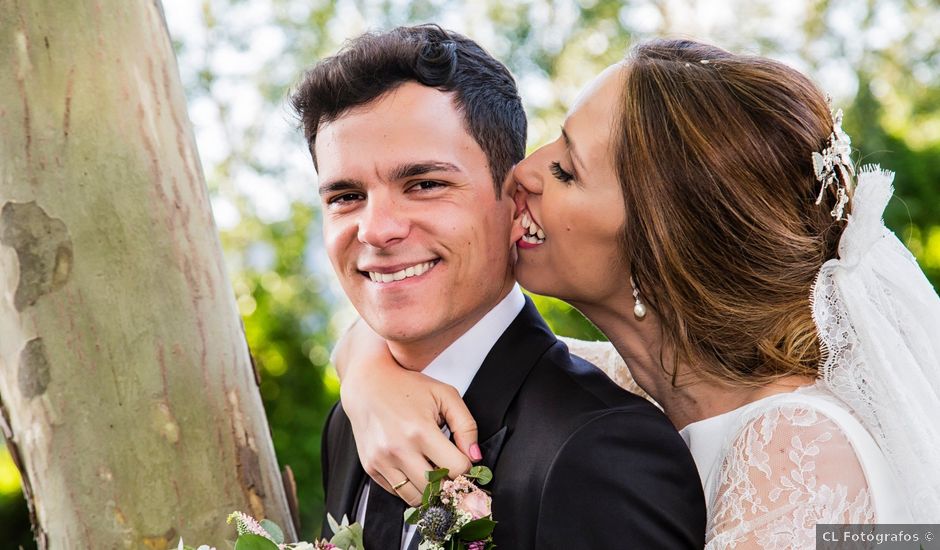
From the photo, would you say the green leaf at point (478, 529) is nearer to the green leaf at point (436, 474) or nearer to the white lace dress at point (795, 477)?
the green leaf at point (436, 474)

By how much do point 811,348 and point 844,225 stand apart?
1.25 ft

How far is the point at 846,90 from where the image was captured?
46.5 feet

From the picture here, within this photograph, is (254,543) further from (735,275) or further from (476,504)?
(735,275)

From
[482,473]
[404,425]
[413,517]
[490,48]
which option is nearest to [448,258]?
[404,425]

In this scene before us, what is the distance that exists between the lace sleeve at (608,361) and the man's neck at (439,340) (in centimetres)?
63

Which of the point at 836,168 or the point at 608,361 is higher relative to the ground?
the point at 836,168

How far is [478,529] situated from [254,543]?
1.74ft

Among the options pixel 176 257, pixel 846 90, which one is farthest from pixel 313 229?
pixel 176 257

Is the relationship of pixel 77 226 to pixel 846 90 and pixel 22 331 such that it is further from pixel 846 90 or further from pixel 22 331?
pixel 846 90

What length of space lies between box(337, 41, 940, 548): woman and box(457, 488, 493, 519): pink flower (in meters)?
0.13

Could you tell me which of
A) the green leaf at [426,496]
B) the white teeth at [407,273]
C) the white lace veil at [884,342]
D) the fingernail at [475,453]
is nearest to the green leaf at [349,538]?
the green leaf at [426,496]

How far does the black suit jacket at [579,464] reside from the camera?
7.26 ft

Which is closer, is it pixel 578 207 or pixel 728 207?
pixel 728 207

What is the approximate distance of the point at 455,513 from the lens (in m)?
2.30
